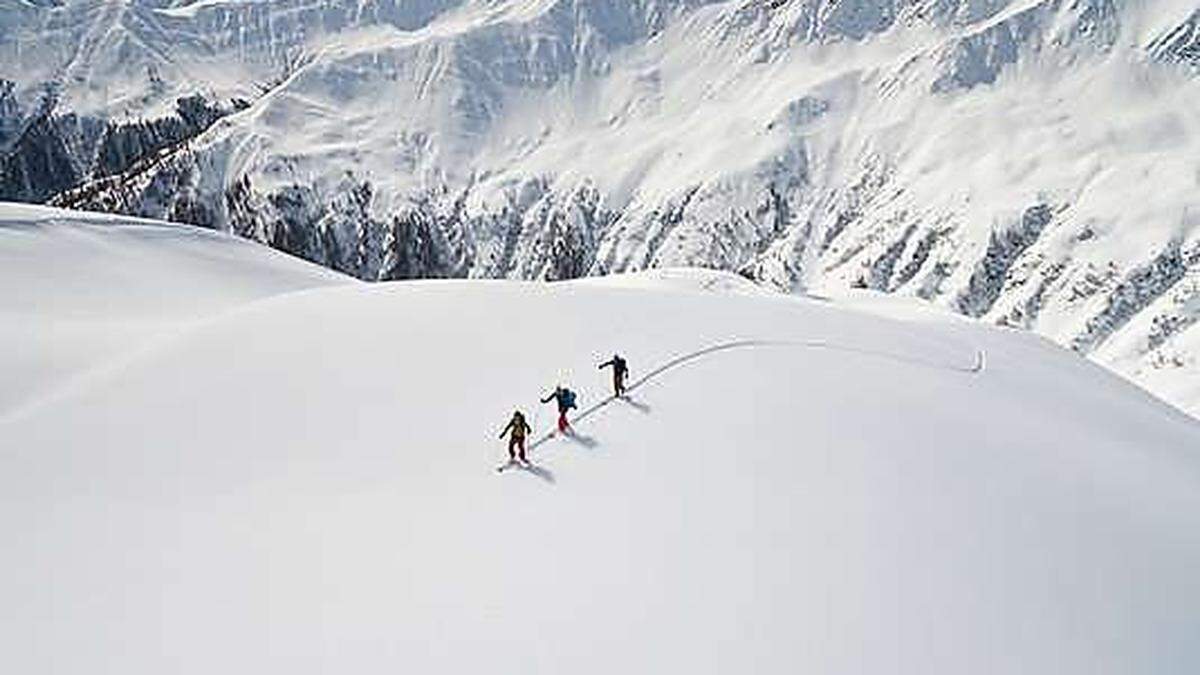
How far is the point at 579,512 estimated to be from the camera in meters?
19.7

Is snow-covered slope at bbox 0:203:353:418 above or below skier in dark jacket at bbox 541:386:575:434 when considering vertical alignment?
below

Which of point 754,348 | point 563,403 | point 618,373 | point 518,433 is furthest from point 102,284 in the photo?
point 518,433

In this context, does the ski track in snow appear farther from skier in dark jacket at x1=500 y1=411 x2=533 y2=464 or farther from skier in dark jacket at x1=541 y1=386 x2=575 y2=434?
skier in dark jacket at x1=500 y1=411 x2=533 y2=464

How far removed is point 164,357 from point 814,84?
573 feet

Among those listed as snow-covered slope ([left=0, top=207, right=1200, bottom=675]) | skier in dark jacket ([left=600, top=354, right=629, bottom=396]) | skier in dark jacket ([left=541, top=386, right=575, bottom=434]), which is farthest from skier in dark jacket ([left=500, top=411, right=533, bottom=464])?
skier in dark jacket ([left=600, top=354, right=629, bottom=396])

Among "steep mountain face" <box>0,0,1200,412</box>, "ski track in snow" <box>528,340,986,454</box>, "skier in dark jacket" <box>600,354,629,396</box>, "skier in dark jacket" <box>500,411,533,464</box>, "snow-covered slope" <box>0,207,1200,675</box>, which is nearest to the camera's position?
"snow-covered slope" <box>0,207,1200,675</box>

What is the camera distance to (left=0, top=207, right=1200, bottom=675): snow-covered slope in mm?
16469

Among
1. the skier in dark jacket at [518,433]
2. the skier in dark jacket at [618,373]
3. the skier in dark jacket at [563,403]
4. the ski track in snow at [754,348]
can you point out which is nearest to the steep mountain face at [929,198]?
the ski track in snow at [754,348]

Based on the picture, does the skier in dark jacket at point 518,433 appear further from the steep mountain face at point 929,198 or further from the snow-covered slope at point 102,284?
the steep mountain face at point 929,198

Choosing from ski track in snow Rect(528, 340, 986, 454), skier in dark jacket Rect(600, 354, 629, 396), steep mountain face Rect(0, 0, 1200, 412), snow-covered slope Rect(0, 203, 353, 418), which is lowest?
steep mountain face Rect(0, 0, 1200, 412)

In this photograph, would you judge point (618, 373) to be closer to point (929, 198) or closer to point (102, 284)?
point (102, 284)

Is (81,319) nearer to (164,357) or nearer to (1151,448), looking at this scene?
(164,357)

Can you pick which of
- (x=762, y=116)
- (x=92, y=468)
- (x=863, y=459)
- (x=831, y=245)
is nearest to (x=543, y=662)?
(x=863, y=459)

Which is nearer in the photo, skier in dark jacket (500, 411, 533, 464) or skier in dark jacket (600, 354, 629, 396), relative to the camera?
skier in dark jacket (500, 411, 533, 464)
